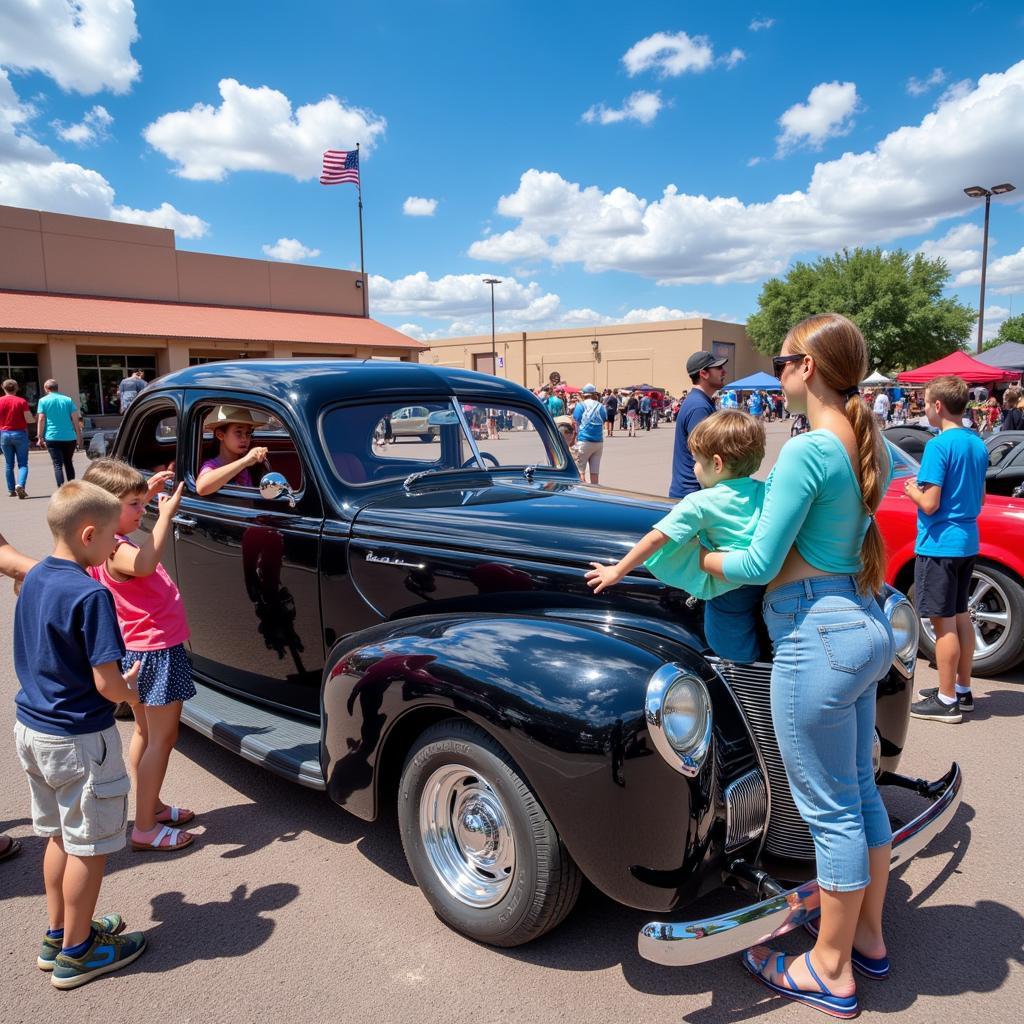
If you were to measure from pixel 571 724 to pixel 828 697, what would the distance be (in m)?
0.69

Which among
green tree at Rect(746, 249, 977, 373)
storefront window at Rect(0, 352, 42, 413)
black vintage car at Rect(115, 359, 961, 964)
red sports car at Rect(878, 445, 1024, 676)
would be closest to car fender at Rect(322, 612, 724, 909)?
black vintage car at Rect(115, 359, 961, 964)

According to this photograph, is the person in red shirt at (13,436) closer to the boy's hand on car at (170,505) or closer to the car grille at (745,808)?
the boy's hand on car at (170,505)

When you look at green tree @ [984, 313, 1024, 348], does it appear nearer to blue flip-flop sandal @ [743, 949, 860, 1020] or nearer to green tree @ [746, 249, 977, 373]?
green tree @ [746, 249, 977, 373]

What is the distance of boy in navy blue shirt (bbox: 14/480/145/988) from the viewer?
238 cm

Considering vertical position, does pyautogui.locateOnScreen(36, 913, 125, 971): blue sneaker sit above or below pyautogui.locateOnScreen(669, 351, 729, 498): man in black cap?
below

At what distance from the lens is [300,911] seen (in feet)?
9.35

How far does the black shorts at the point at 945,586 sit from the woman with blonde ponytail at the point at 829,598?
2507 millimetres

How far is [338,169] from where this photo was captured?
3028 cm

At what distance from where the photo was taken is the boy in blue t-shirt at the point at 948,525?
14.2 feet

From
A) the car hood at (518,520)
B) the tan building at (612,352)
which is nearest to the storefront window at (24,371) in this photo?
the car hood at (518,520)

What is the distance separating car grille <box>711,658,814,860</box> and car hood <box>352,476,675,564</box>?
2.08ft

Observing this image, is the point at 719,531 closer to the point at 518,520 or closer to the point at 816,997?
the point at 518,520

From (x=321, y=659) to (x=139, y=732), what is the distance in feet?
2.52

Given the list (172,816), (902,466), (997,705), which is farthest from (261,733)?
(902,466)
